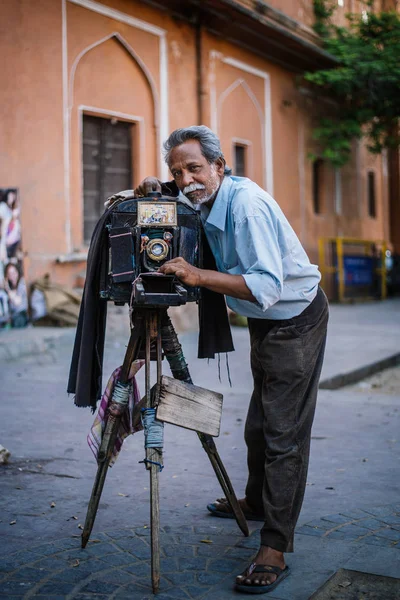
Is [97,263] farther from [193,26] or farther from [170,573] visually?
[193,26]

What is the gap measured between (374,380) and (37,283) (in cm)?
443

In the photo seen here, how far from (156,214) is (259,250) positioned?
15.9 inches

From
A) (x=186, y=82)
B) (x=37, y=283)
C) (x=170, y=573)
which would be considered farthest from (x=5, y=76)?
(x=170, y=573)

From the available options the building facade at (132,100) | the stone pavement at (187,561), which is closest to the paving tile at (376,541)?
the stone pavement at (187,561)

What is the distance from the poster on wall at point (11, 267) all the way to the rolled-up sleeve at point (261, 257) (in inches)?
271

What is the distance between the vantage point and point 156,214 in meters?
2.76

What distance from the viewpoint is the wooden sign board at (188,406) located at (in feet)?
9.23

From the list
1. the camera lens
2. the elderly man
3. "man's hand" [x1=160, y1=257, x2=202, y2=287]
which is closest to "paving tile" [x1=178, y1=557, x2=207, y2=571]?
the elderly man

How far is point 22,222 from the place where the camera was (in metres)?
9.63

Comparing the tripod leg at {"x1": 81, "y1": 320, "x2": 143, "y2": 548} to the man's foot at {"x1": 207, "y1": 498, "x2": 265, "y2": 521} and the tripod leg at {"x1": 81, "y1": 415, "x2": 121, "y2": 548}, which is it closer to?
the tripod leg at {"x1": 81, "y1": 415, "x2": 121, "y2": 548}

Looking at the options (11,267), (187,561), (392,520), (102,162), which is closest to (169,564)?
(187,561)

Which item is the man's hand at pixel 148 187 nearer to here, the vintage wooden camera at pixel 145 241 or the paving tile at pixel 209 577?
the vintage wooden camera at pixel 145 241

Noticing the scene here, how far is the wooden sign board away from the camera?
9.23ft

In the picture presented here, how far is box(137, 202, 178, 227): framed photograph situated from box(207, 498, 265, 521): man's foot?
4.77ft
